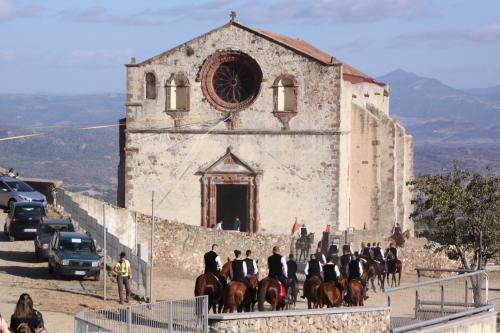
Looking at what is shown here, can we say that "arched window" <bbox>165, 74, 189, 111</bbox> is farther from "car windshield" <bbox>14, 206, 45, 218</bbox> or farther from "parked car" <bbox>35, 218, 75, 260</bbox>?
"parked car" <bbox>35, 218, 75, 260</bbox>

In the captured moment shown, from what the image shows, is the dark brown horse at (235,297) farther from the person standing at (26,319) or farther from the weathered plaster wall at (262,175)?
the weathered plaster wall at (262,175)

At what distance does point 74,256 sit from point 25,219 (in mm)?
8062

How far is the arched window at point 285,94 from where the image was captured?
5791cm

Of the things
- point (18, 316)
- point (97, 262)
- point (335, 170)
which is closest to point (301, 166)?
point (335, 170)

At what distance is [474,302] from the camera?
35.7 meters

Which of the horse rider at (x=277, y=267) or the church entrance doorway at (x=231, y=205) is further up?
the church entrance doorway at (x=231, y=205)

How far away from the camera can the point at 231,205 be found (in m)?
60.6

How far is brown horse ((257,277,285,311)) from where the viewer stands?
3184cm

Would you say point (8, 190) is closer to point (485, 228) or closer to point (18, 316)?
point (485, 228)

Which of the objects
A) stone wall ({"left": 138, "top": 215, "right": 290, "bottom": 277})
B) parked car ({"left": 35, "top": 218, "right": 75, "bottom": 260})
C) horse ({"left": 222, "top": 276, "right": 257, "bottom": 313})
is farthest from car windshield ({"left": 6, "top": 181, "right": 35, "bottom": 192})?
horse ({"left": 222, "top": 276, "right": 257, "bottom": 313})

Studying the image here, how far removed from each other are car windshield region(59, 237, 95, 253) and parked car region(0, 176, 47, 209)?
41.9 feet

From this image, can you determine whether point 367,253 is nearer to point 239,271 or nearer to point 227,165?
point 239,271

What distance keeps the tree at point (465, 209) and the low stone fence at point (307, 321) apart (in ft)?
51.8

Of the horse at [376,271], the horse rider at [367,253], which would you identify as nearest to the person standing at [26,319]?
the horse at [376,271]
